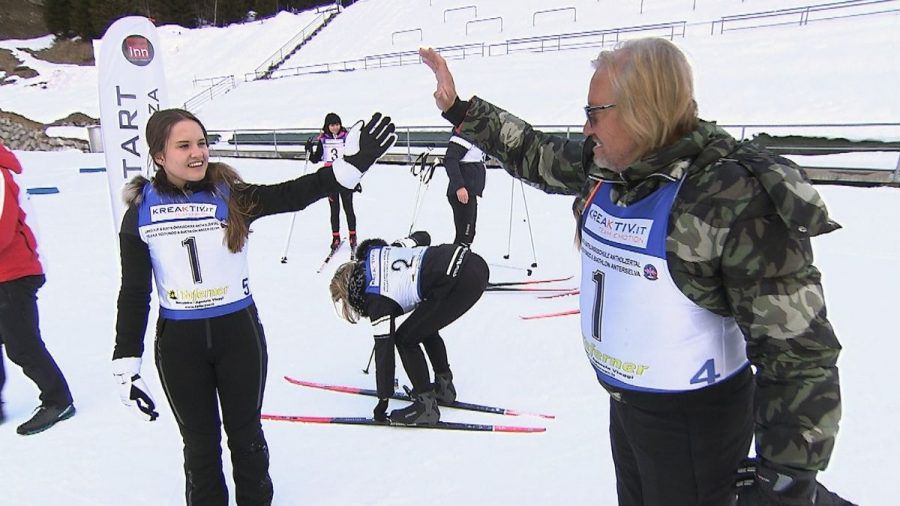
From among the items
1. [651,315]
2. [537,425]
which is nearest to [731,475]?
[651,315]

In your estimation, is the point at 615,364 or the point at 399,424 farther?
the point at 399,424

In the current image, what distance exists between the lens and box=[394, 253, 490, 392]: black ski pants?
10.6 ft

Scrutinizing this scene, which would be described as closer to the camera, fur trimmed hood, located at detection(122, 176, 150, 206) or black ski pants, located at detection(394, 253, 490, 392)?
fur trimmed hood, located at detection(122, 176, 150, 206)

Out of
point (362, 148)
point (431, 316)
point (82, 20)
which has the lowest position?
point (431, 316)

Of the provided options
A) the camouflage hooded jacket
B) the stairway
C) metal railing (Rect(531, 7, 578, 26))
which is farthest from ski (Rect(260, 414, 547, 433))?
the stairway

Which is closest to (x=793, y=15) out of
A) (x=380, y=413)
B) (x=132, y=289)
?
(x=380, y=413)

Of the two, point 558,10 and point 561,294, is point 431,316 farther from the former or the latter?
point 558,10

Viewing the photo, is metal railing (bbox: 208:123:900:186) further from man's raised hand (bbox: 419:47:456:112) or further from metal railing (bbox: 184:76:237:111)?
metal railing (bbox: 184:76:237:111)

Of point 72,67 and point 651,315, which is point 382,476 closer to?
point 651,315

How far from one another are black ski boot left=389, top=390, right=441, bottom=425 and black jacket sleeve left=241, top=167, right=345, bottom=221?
1531 mm

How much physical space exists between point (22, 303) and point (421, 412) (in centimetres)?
245

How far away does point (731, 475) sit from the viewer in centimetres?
139

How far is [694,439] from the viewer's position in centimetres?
135

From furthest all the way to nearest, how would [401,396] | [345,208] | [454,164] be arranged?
[345,208], [454,164], [401,396]
